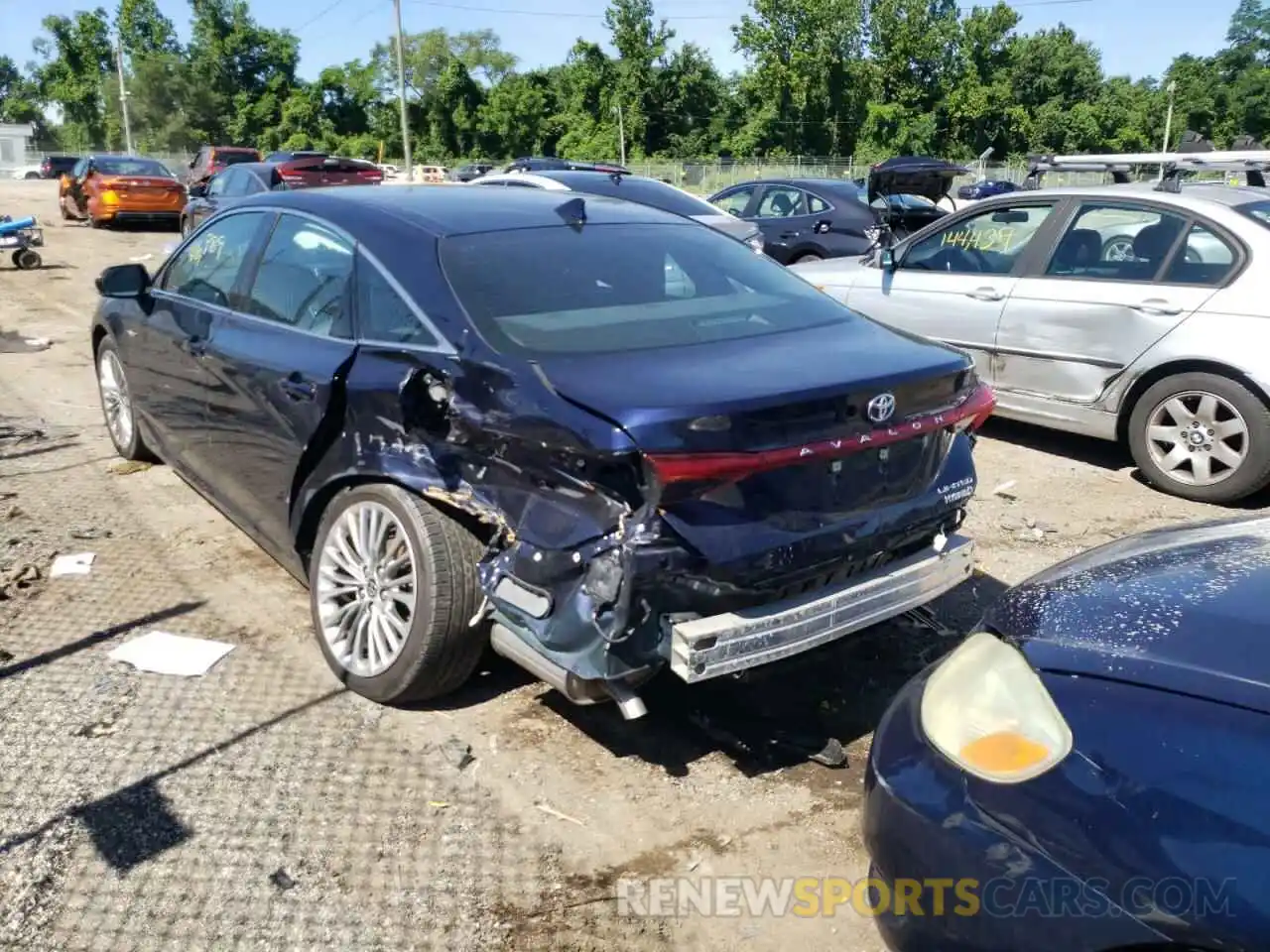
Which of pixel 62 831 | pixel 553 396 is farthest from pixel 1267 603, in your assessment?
pixel 62 831

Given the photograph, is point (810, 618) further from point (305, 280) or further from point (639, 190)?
point (639, 190)

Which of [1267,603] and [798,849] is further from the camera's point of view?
[798,849]

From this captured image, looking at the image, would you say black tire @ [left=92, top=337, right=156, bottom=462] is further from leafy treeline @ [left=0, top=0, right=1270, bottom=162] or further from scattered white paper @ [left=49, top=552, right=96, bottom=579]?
leafy treeline @ [left=0, top=0, right=1270, bottom=162]

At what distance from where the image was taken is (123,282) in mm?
5176

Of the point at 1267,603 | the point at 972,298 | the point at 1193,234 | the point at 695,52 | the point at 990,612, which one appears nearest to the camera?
the point at 1267,603

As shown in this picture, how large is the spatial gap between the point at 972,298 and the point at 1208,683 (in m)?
5.35

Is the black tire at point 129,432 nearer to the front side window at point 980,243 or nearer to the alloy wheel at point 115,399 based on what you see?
the alloy wheel at point 115,399

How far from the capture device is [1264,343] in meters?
5.54

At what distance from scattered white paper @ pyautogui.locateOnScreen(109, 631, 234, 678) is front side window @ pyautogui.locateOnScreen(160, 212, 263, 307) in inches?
55.7

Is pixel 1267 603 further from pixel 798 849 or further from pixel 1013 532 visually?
pixel 1013 532

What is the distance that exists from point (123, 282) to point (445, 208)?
2146 mm

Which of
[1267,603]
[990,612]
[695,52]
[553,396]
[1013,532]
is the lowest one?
[1013,532]

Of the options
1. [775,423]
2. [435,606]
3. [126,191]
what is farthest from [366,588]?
[126,191]

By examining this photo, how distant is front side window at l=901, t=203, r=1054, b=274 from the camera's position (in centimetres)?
680
